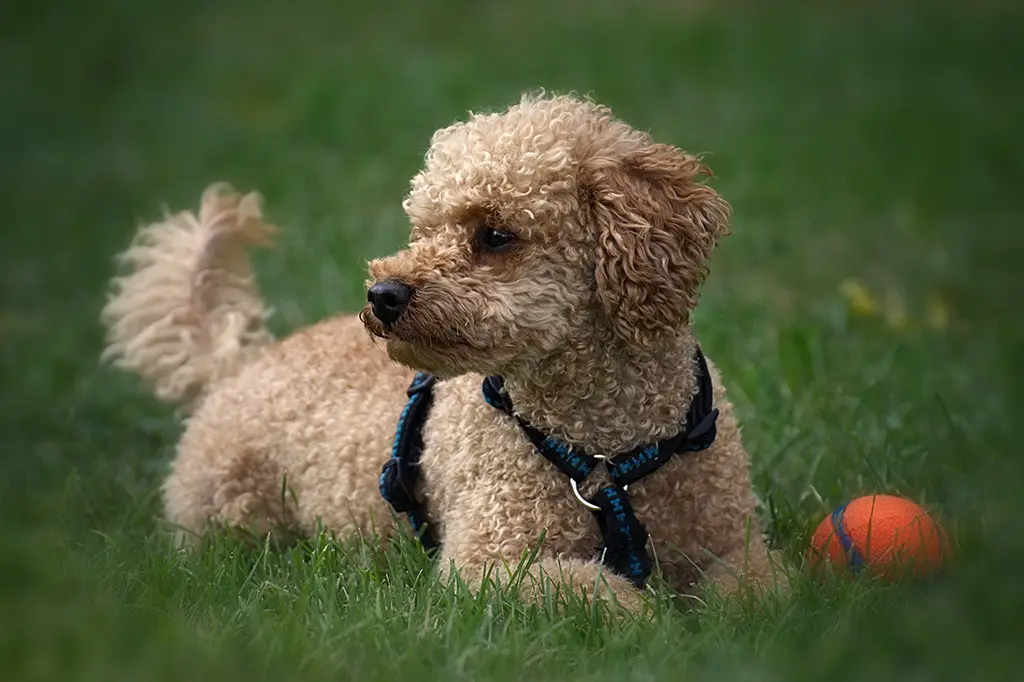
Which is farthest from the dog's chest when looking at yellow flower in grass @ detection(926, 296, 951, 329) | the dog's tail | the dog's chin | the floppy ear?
yellow flower in grass @ detection(926, 296, 951, 329)

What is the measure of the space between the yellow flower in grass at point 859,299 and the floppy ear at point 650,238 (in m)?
3.30

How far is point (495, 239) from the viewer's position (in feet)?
11.3

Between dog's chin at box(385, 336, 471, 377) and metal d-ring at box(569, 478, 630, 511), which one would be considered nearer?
dog's chin at box(385, 336, 471, 377)

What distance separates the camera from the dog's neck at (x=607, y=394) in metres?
3.50

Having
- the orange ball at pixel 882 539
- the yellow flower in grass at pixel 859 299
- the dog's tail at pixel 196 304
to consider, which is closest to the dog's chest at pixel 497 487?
the orange ball at pixel 882 539

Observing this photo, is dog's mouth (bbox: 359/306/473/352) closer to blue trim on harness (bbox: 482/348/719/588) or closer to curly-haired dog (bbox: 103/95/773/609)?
curly-haired dog (bbox: 103/95/773/609)

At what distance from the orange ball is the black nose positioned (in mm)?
1285

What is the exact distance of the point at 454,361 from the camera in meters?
3.34

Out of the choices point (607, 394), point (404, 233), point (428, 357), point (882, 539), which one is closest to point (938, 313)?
point (404, 233)

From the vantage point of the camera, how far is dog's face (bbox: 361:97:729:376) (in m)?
3.31

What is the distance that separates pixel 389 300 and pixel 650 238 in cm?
68

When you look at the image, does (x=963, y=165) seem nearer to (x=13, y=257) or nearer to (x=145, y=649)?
(x=13, y=257)

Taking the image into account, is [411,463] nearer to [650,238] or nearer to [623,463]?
[623,463]

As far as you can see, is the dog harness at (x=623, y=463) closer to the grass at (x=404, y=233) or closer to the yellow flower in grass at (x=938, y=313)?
the grass at (x=404, y=233)
